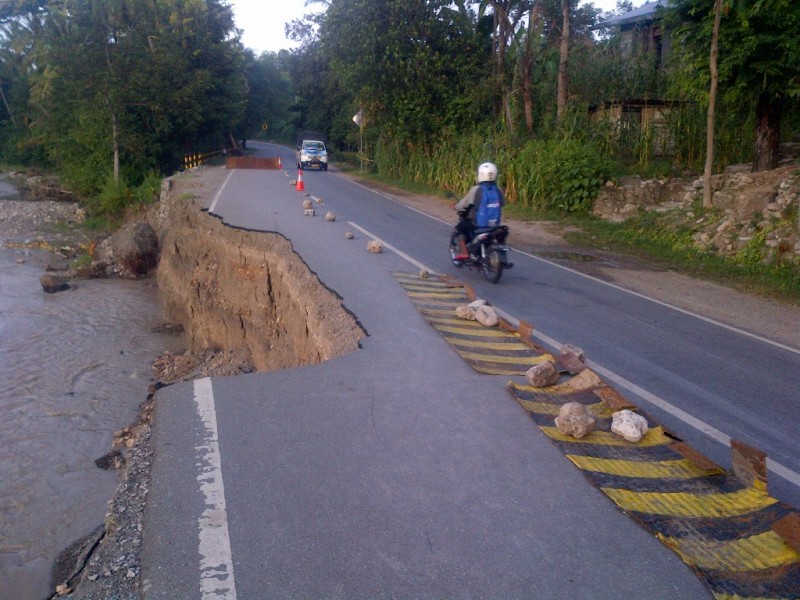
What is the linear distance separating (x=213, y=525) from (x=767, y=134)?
56.0 ft

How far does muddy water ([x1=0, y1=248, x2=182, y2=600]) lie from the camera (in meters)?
7.38

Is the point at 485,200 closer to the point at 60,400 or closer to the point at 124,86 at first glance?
the point at 60,400

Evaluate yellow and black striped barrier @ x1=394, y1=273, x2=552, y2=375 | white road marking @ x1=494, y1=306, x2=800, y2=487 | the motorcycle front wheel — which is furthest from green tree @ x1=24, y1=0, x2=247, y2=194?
white road marking @ x1=494, y1=306, x2=800, y2=487

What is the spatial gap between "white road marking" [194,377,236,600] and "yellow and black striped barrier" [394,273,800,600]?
2.41 metres

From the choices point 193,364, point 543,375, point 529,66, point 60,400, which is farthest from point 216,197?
point 543,375

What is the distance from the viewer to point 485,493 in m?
4.61

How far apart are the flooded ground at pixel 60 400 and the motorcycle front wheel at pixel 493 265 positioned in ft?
20.5

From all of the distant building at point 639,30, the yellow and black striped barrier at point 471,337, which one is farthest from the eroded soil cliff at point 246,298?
the distant building at point 639,30

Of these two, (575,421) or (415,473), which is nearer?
(415,473)

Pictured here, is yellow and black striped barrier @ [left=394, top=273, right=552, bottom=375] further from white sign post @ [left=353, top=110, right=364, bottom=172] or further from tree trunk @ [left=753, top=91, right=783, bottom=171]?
white sign post @ [left=353, top=110, right=364, bottom=172]

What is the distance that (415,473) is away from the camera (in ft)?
15.9

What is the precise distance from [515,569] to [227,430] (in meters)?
2.55

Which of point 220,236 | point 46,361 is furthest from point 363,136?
point 46,361

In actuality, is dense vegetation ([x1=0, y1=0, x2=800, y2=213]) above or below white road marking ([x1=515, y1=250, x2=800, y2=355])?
above
